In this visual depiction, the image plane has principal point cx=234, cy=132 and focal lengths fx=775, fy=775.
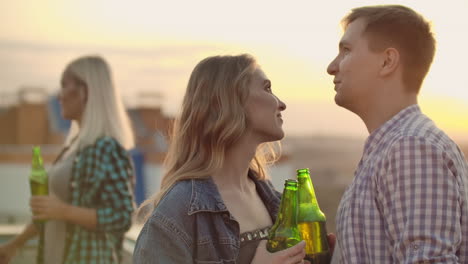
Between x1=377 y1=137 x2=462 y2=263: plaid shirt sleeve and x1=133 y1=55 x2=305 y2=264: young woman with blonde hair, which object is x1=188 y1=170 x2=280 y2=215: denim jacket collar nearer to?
x1=133 y1=55 x2=305 y2=264: young woman with blonde hair

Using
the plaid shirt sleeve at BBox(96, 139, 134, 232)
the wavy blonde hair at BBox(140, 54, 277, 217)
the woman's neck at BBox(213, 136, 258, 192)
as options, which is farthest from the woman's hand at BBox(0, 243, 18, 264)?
the woman's neck at BBox(213, 136, 258, 192)

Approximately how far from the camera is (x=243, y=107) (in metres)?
2.64

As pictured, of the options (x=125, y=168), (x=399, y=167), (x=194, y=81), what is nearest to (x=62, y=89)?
(x=125, y=168)

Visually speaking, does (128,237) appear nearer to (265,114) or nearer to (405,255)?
(265,114)

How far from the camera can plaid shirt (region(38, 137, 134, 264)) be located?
3.77 m

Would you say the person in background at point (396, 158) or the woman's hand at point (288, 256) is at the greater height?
the person in background at point (396, 158)

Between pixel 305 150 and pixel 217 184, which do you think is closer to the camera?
pixel 217 184

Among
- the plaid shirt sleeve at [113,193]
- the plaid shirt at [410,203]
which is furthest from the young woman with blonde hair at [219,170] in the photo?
the plaid shirt sleeve at [113,193]

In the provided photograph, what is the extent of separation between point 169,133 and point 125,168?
945mm

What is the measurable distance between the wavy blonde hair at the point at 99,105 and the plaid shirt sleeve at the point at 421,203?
6.71 ft

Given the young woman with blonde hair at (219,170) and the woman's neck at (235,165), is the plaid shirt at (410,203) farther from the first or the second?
the woman's neck at (235,165)

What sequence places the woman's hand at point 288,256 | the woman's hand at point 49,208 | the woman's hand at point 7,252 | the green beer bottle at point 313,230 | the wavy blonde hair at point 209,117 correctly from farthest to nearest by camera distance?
the woman's hand at point 7,252 < the woman's hand at point 49,208 < the wavy blonde hair at point 209,117 < the green beer bottle at point 313,230 < the woman's hand at point 288,256

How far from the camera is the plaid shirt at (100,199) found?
377 centimetres

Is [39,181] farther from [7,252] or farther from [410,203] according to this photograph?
[410,203]
